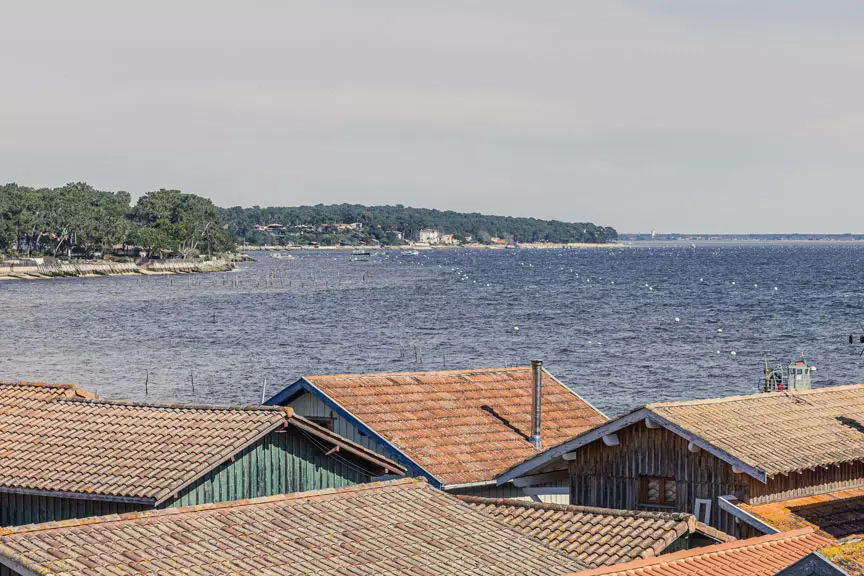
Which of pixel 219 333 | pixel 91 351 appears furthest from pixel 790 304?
pixel 91 351

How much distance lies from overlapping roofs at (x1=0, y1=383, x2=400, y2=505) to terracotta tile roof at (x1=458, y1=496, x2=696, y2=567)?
11.4ft

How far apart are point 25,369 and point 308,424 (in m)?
58.6

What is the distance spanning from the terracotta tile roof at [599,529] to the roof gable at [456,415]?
3938mm

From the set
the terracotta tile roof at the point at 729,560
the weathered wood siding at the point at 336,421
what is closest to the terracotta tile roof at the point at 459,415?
the weathered wood siding at the point at 336,421

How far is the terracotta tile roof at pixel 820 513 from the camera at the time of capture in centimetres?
1955

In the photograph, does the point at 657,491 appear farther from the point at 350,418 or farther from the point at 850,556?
the point at 850,556

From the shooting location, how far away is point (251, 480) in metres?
20.2

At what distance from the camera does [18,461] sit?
19891mm

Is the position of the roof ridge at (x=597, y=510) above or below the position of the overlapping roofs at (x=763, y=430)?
below

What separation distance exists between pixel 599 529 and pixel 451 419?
7.82 m

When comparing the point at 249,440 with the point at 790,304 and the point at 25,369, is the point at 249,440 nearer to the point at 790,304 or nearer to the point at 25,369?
the point at 25,369

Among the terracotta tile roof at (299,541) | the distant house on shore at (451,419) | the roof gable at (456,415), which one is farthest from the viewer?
the roof gable at (456,415)

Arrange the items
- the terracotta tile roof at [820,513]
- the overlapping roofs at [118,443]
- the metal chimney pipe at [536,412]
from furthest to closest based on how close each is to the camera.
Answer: the metal chimney pipe at [536,412] → the terracotta tile roof at [820,513] → the overlapping roofs at [118,443]

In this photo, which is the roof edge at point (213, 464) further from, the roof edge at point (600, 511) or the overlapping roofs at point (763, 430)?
the overlapping roofs at point (763, 430)
